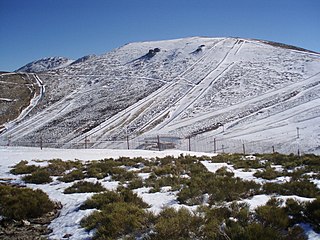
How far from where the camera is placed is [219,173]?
39.8 ft

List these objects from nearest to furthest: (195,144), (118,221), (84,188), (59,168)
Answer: (118,221) → (84,188) → (59,168) → (195,144)

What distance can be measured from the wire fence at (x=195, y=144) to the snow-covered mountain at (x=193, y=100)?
0.21m

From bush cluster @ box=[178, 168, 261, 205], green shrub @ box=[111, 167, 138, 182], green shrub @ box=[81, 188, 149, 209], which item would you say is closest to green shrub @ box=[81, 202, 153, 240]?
green shrub @ box=[81, 188, 149, 209]

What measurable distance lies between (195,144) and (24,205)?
1225 inches

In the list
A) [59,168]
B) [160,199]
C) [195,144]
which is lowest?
[195,144]

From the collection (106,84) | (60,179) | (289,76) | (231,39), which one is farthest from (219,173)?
(231,39)

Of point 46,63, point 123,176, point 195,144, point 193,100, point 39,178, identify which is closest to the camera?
point 39,178

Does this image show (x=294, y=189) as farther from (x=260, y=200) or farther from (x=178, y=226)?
(x=178, y=226)

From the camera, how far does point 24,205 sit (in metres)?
8.23

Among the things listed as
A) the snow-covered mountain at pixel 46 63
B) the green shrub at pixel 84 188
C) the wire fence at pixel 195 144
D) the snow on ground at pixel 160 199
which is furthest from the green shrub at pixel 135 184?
the snow-covered mountain at pixel 46 63

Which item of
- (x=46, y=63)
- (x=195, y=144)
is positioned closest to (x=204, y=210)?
(x=195, y=144)

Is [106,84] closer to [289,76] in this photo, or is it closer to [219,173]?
[289,76]

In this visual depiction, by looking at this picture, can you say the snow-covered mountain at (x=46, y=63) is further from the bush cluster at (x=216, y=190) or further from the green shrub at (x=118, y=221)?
the green shrub at (x=118, y=221)

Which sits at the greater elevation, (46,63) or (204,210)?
(46,63)
